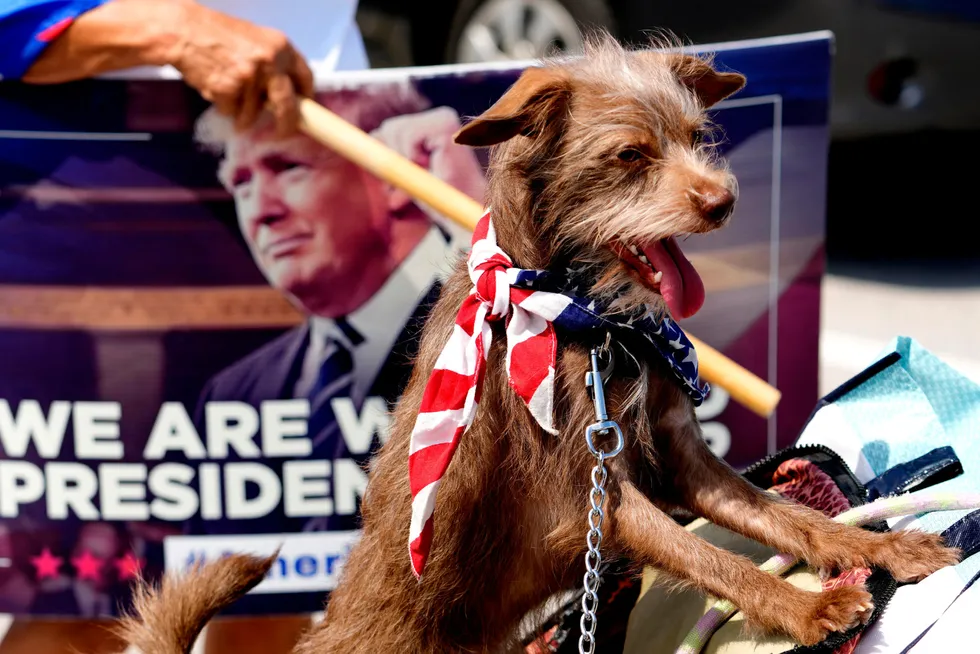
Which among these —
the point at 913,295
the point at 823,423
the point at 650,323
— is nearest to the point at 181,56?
the point at 650,323

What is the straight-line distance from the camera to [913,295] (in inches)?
231

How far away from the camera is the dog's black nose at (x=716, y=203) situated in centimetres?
182

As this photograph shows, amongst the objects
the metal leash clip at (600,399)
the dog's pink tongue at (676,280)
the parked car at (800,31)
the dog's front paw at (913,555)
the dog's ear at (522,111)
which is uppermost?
the parked car at (800,31)

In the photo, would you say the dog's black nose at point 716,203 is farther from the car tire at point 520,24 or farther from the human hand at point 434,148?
the car tire at point 520,24

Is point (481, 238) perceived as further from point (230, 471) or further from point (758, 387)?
point (230, 471)

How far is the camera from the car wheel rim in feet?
20.1

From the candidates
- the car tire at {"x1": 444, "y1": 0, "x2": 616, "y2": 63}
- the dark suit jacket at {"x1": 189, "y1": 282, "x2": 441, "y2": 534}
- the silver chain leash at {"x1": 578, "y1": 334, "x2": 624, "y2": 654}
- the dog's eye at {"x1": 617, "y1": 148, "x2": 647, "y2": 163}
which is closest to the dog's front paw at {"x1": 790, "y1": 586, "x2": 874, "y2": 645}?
the silver chain leash at {"x1": 578, "y1": 334, "x2": 624, "y2": 654}

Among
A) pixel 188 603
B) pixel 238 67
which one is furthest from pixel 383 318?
pixel 188 603

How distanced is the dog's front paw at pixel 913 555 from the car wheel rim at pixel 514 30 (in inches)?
184

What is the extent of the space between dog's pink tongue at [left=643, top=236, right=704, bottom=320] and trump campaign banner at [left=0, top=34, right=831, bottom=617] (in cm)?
119

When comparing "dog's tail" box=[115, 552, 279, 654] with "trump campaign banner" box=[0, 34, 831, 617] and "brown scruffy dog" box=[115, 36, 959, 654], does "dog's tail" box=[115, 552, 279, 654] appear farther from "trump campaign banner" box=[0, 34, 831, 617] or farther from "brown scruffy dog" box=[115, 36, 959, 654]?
"trump campaign banner" box=[0, 34, 831, 617]

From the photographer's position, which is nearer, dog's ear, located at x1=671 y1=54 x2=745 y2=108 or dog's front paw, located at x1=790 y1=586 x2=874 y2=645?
dog's front paw, located at x1=790 y1=586 x2=874 y2=645

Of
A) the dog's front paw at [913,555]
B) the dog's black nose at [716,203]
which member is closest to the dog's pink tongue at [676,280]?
the dog's black nose at [716,203]

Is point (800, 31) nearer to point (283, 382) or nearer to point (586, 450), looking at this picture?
point (283, 382)
